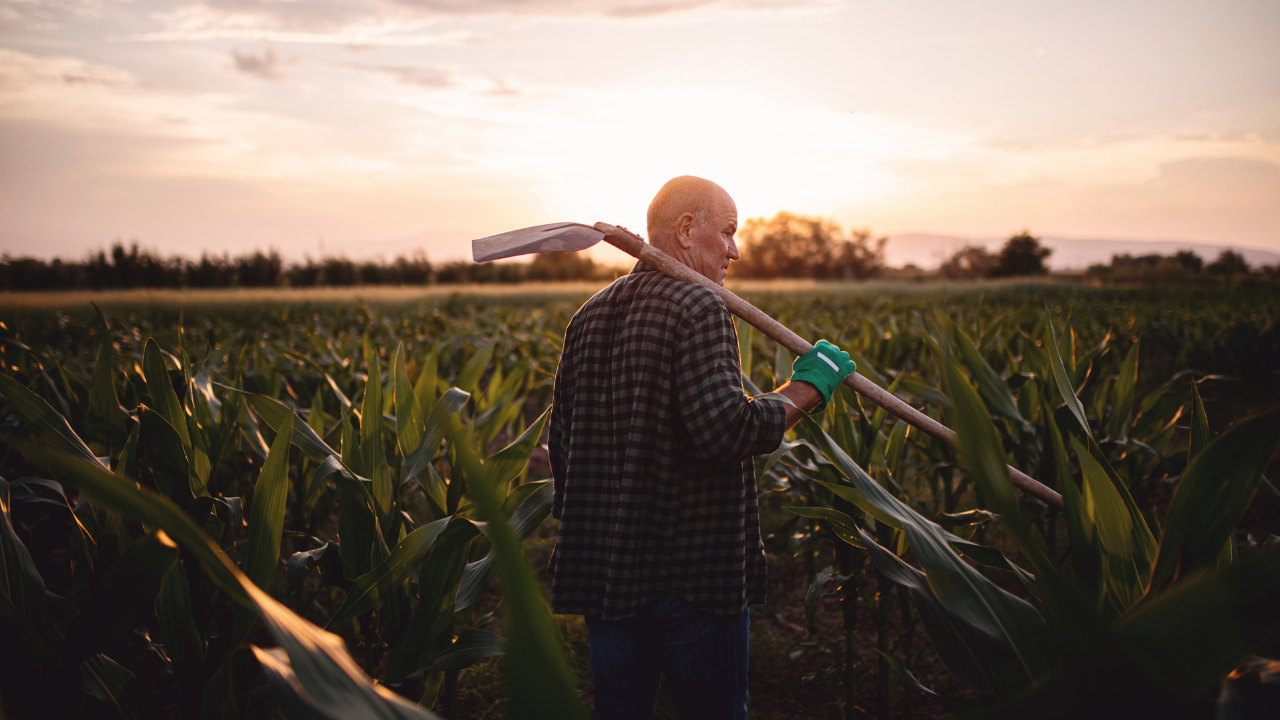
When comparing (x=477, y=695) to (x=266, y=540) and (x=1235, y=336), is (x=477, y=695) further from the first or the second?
(x=1235, y=336)

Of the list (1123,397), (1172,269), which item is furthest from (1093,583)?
(1172,269)

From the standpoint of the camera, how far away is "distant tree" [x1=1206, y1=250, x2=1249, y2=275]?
33.4m

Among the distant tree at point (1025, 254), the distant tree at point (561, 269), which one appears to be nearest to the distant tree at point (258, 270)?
the distant tree at point (561, 269)

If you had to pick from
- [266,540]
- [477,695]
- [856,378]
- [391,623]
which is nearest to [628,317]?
[856,378]

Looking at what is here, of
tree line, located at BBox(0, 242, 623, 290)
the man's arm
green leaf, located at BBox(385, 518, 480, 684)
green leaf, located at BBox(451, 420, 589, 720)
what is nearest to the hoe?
the man's arm

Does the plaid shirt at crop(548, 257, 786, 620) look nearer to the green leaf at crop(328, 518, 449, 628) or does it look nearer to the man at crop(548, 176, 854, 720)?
the man at crop(548, 176, 854, 720)

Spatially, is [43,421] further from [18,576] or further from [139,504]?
[139,504]

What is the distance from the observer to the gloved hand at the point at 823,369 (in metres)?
1.45

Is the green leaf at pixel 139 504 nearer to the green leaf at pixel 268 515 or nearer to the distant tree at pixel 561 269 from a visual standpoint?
the green leaf at pixel 268 515

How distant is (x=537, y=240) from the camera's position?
1640mm

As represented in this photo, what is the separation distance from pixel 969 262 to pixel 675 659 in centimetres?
6226

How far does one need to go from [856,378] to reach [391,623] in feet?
4.24

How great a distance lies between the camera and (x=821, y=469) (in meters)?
1.89

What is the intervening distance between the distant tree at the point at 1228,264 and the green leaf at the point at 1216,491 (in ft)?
142
